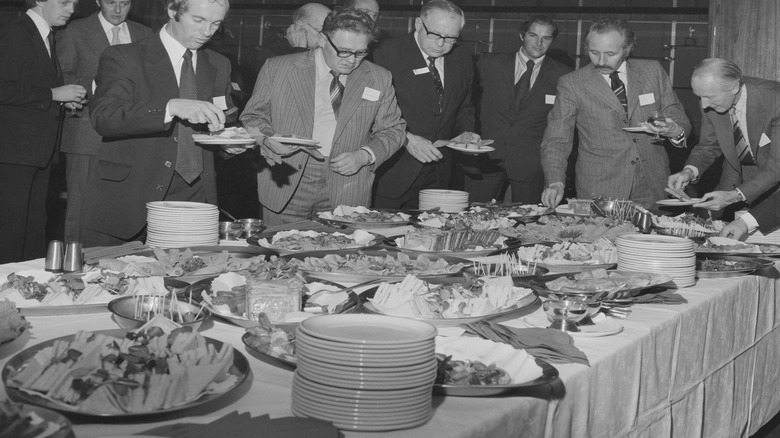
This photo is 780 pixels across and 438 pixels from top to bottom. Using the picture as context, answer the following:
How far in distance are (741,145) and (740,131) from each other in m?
0.07

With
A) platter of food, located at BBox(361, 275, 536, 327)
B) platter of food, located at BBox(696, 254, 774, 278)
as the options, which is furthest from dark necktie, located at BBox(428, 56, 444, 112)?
platter of food, located at BBox(361, 275, 536, 327)

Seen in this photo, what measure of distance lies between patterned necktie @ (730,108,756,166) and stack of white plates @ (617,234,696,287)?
191 cm

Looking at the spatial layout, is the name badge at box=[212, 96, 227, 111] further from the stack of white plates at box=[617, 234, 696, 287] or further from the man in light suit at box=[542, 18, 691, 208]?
the man in light suit at box=[542, 18, 691, 208]

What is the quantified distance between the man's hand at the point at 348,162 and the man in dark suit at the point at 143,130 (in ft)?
2.07

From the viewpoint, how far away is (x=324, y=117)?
12.8 ft

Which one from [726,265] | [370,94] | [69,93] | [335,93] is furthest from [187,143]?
[726,265]

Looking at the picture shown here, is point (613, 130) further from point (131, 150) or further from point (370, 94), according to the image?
point (131, 150)

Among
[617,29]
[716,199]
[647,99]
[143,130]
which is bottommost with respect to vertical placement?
[716,199]

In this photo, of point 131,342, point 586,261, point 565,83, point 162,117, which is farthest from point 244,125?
point 131,342

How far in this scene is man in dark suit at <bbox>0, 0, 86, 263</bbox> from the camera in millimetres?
4410

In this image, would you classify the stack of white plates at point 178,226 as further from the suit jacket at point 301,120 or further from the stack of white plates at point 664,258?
the stack of white plates at point 664,258

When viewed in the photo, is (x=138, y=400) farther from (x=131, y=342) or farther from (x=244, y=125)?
(x=244, y=125)

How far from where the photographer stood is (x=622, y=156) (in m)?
4.82

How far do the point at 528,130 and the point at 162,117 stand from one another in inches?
130
